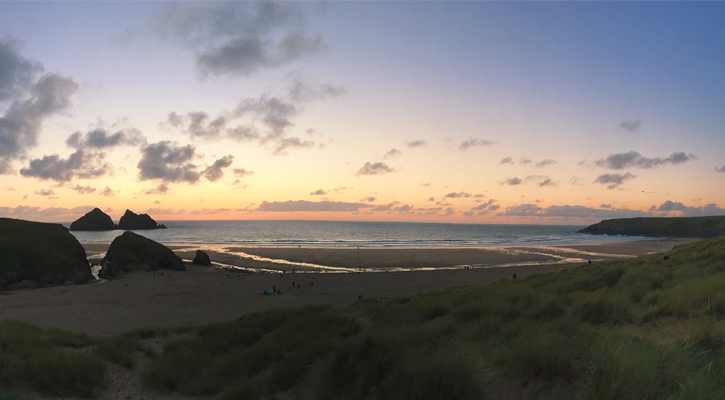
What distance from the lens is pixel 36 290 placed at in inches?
1149

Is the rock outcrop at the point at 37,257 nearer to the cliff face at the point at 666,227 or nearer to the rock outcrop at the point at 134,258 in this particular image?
the rock outcrop at the point at 134,258

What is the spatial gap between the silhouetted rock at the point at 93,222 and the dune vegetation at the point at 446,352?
174569mm

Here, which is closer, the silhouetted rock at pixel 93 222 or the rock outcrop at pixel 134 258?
the rock outcrop at pixel 134 258

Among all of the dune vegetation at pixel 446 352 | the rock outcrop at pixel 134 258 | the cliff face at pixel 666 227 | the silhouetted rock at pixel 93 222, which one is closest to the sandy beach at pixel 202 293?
the rock outcrop at pixel 134 258

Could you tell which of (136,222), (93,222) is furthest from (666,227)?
(93,222)

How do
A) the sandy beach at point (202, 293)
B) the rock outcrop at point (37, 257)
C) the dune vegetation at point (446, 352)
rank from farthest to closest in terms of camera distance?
the rock outcrop at point (37, 257) < the sandy beach at point (202, 293) < the dune vegetation at point (446, 352)

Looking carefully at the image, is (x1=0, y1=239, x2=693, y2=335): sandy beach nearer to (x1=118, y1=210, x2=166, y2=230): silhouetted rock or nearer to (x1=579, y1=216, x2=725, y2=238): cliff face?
(x1=579, y1=216, x2=725, y2=238): cliff face

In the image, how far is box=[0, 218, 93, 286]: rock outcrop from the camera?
3170cm

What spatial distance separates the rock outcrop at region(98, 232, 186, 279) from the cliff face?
153 m

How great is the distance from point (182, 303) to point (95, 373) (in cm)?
1713

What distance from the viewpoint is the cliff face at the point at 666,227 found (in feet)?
387

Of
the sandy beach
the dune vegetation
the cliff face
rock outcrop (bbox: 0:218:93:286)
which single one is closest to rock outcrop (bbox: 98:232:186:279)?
the sandy beach

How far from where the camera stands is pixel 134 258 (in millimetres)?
39031

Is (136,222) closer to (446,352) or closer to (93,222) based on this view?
(93,222)
